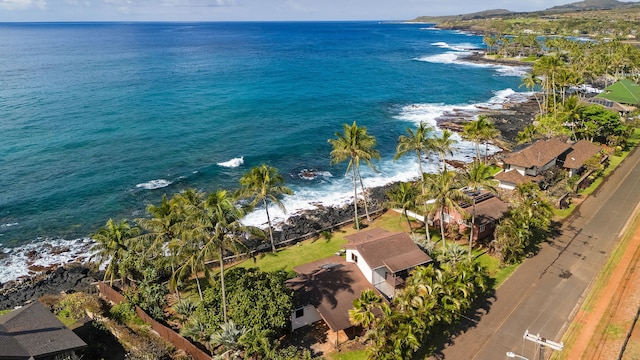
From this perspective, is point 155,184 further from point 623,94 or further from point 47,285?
point 623,94

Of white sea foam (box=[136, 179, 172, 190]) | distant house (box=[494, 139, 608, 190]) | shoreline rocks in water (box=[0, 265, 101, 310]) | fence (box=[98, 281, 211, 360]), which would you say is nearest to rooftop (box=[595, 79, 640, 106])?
distant house (box=[494, 139, 608, 190])

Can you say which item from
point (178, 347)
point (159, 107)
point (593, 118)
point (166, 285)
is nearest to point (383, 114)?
point (593, 118)

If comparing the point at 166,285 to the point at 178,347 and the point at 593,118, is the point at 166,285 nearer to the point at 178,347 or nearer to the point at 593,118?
the point at 178,347

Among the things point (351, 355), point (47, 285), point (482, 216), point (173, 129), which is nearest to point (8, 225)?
point (47, 285)

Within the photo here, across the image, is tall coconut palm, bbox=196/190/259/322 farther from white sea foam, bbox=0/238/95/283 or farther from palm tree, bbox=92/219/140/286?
white sea foam, bbox=0/238/95/283

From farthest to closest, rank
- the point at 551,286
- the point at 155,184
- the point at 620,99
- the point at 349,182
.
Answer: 1. the point at 620,99
2. the point at 349,182
3. the point at 155,184
4. the point at 551,286

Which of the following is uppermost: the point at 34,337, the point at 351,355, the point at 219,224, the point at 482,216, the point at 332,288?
the point at 219,224

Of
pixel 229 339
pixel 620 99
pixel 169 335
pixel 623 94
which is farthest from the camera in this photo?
pixel 623 94

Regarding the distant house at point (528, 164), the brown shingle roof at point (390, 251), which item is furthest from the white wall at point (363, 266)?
the distant house at point (528, 164)
